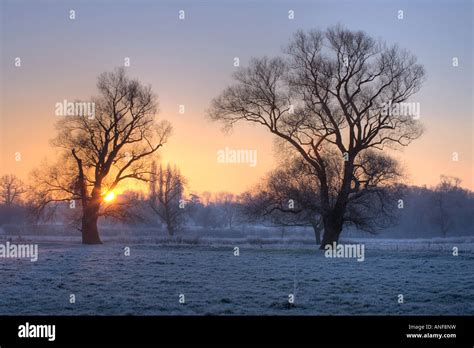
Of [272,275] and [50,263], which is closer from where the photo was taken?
[272,275]

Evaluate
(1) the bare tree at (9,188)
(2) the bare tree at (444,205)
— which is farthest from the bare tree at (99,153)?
(2) the bare tree at (444,205)

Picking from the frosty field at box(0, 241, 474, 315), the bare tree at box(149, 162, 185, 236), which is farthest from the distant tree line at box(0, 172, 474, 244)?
the frosty field at box(0, 241, 474, 315)

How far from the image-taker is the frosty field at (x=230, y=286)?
52.1 feet

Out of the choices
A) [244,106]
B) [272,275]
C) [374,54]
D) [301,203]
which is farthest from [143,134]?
[272,275]

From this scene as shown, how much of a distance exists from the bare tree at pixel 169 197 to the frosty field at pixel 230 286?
3614cm

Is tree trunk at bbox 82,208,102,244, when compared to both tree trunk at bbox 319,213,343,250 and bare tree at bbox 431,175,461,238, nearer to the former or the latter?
tree trunk at bbox 319,213,343,250

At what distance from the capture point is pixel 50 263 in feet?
85.4

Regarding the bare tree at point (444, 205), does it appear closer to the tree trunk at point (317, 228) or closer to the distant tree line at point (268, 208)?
the distant tree line at point (268, 208)

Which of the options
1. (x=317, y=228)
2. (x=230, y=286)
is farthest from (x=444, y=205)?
(x=230, y=286)

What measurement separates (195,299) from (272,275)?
6.32 m

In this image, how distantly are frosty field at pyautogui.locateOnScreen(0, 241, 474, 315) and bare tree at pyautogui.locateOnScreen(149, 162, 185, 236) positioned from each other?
1423 inches

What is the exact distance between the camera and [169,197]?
223 ft

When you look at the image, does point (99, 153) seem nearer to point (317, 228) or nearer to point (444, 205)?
point (317, 228)
